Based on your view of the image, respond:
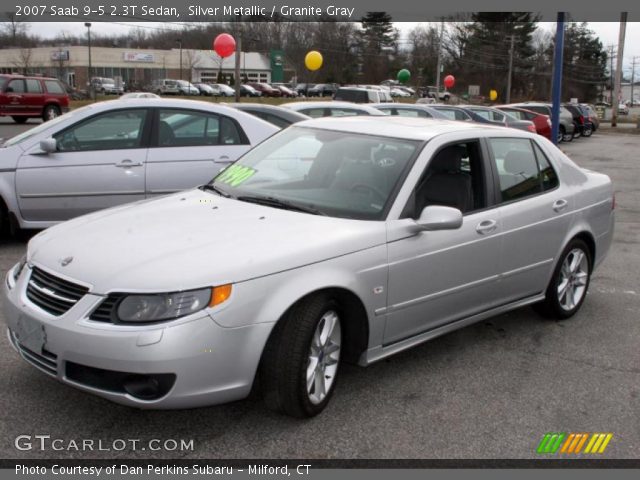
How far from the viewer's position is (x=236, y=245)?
134 inches

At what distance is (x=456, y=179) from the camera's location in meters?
4.50

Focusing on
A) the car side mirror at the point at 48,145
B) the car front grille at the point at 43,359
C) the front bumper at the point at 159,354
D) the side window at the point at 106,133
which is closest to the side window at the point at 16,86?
the side window at the point at 106,133

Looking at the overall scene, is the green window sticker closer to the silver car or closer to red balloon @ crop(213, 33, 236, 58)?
the silver car

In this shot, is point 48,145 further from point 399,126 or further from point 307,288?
point 307,288

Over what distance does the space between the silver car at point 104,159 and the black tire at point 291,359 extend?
4130mm

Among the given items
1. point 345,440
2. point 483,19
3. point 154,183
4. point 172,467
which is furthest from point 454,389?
point 483,19

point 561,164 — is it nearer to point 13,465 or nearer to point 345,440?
point 345,440

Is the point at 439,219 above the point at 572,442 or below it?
above

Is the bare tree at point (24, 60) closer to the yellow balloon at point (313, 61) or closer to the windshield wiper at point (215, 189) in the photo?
the yellow balloon at point (313, 61)

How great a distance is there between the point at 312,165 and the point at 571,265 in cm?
233

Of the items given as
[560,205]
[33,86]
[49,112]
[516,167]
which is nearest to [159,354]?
[516,167]

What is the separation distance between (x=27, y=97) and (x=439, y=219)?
2579 centimetres

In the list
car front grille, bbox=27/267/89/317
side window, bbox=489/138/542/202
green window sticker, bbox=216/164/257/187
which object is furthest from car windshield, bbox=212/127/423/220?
car front grille, bbox=27/267/89/317

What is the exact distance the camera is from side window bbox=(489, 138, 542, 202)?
476 cm
